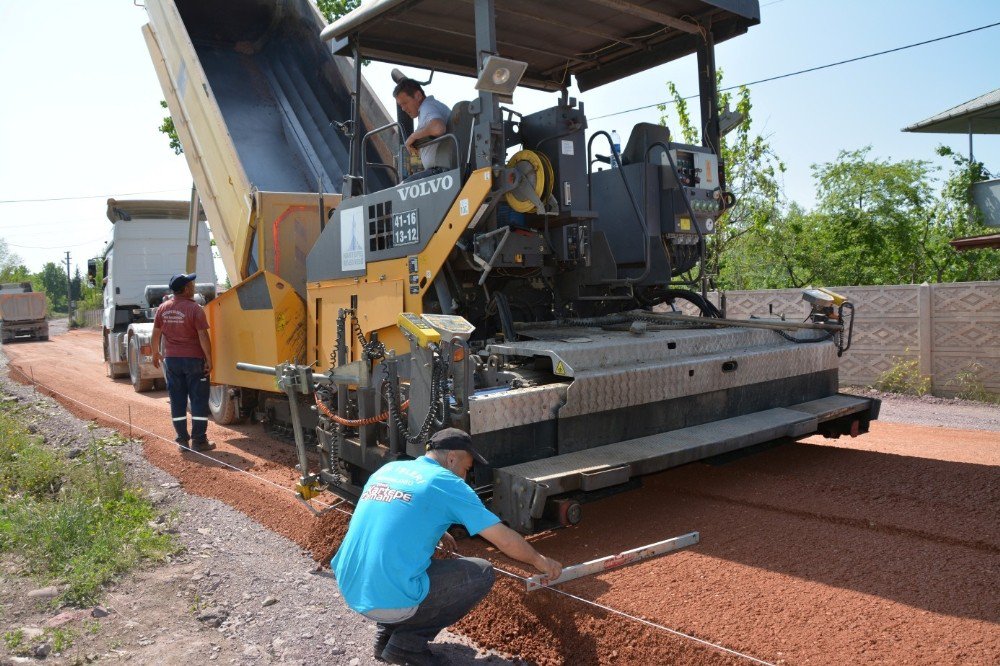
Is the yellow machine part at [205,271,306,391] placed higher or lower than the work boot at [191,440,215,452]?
higher

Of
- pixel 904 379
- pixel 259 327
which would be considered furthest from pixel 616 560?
pixel 904 379

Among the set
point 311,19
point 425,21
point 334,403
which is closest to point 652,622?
point 334,403

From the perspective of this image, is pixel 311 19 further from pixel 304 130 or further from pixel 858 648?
pixel 858 648

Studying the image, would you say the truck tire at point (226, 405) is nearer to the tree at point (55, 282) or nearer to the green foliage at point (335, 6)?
the green foliage at point (335, 6)

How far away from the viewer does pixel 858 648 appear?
2822 millimetres

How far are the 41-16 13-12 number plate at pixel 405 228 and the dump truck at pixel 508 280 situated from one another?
2 centimetres

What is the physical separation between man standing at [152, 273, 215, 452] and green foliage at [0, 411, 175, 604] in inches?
37.6

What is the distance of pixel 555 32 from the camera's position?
6.22m

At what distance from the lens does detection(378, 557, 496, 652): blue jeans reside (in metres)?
3.07

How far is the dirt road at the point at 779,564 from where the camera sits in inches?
116

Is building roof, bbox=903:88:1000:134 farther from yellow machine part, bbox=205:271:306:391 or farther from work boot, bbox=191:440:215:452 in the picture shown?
work boot, bbox=191:440:215:452

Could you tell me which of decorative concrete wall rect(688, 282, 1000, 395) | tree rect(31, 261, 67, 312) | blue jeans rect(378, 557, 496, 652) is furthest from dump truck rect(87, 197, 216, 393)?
tree rect(31, 261, 67, 312)

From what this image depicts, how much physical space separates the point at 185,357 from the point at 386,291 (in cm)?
354

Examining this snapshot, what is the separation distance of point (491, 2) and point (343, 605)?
3.66 meters
